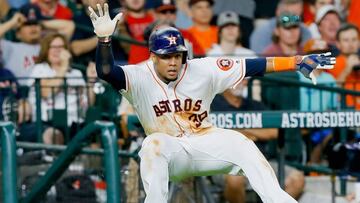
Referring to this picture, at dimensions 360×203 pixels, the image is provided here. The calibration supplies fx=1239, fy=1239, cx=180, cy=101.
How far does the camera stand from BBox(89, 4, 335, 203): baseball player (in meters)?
8.76

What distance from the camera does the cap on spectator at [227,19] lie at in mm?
13734

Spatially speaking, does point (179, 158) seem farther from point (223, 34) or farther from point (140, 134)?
point (223, 34)

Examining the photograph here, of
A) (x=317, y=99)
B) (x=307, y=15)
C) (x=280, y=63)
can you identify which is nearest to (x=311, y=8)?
(x=307, y=15)

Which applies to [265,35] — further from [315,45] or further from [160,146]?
[160,146]

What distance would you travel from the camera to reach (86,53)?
1388cm

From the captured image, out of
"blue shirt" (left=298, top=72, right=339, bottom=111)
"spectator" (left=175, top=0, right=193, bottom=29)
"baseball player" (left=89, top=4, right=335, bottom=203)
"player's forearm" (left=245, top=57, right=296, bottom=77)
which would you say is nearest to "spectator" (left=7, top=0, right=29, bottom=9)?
"spectator" (left=175, top=0, right=193, bottom=29)

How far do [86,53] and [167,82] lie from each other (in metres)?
4.79

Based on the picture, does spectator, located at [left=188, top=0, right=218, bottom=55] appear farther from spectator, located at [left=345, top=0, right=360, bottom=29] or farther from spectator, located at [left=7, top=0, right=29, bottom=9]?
spectator, located at [left=7, top=0, right=29, bottom=9]

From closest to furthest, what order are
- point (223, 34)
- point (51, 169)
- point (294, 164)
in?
point (51, 169) < point (294, 164) < point (223, 34)

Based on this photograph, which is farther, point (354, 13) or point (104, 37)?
point (354, 13)

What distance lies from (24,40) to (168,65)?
4.83 m

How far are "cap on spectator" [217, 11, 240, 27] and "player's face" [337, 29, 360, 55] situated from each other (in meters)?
1.17

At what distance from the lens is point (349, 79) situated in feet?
43.6

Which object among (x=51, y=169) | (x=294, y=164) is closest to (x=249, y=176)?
(x=51, y=169)
